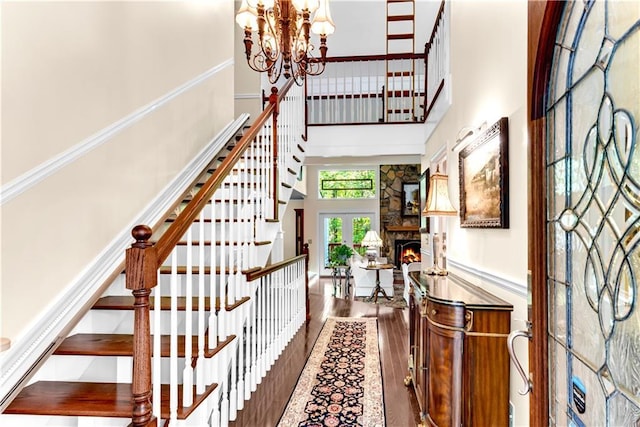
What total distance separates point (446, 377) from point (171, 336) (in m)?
1.42

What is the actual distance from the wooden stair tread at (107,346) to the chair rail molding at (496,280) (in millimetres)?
1620

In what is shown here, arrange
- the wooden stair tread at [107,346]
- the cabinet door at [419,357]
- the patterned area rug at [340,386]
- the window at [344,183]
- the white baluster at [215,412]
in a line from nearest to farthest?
1. the wooden stair tread at [107,346]
2. the white baluster at [215,412]
3. the cabinet door at [419,357]
4. the patterned area rug at [340,386]
5. the window at [344,183]

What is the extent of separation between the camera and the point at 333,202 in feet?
37.4

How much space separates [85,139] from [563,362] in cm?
255

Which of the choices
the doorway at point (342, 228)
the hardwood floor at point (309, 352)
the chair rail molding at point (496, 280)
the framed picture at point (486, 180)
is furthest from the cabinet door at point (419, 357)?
the doorway at point (342, 228)

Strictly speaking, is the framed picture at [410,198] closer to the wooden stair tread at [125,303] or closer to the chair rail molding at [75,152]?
the chair rail molding at [75,152]

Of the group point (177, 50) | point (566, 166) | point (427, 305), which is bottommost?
point (427, 305)

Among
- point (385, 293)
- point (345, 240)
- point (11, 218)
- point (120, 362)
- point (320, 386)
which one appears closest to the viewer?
point (11, 218)

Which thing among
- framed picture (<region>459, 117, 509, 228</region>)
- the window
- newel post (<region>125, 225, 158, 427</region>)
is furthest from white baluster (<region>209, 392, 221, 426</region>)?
the window

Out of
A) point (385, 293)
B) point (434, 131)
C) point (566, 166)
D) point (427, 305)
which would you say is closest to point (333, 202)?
point (385, 293)

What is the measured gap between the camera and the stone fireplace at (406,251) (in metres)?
11.0

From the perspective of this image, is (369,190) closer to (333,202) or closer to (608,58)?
(333,202)

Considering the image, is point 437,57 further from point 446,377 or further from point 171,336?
point 171,336

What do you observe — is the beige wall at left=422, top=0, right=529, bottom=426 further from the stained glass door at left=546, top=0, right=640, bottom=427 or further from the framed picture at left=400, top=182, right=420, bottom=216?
the framed picture at left=400, top=182, right=420, bottom=216
